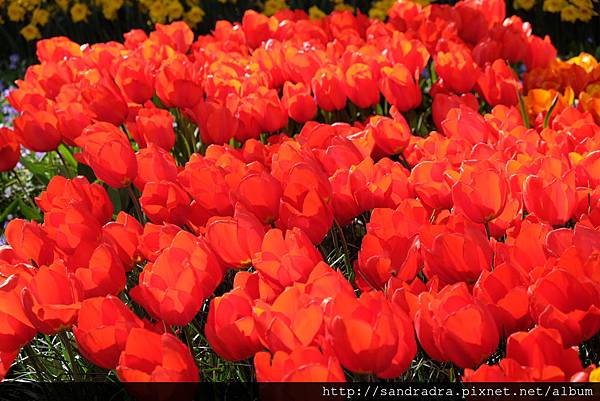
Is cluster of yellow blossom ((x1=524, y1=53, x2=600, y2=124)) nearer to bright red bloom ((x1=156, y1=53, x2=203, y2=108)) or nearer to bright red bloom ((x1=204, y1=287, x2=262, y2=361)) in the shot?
bright red bloom ((x1=156, y1=53, x2=203, y2=108))

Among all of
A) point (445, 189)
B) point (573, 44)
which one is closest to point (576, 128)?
point (445, 189)

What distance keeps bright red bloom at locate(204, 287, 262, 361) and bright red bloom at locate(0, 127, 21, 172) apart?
1441 millimetres

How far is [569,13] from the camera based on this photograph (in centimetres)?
565

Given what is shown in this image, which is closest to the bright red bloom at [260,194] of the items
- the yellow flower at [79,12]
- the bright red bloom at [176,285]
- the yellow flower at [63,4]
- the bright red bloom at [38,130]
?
the bright red bloom at [176,285]

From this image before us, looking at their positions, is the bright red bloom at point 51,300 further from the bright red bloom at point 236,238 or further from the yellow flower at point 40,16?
the yellow flower at point 40,16

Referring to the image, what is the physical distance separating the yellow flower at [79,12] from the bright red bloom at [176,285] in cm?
540

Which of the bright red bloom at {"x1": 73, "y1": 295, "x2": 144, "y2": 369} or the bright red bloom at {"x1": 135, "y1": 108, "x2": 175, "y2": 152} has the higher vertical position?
the bright red bloom at {"x1": 73, "y1": 295, "x2": 144, "y2": 369}

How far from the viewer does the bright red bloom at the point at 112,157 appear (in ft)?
6.78

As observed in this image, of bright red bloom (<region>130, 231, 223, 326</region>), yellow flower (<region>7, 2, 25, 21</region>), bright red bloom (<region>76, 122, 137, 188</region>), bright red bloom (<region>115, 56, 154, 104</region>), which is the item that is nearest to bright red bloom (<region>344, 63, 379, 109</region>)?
bright red bloom (<region>115, 56, 154, 104</region>)

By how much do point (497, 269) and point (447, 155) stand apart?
79cm

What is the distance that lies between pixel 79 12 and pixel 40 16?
1.12 feet

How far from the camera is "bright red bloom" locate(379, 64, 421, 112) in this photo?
2723 mm

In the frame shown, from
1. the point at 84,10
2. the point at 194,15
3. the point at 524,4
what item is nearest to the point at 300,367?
the point at 524,4

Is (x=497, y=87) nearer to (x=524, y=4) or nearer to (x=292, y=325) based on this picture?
(x=292, y=325)
